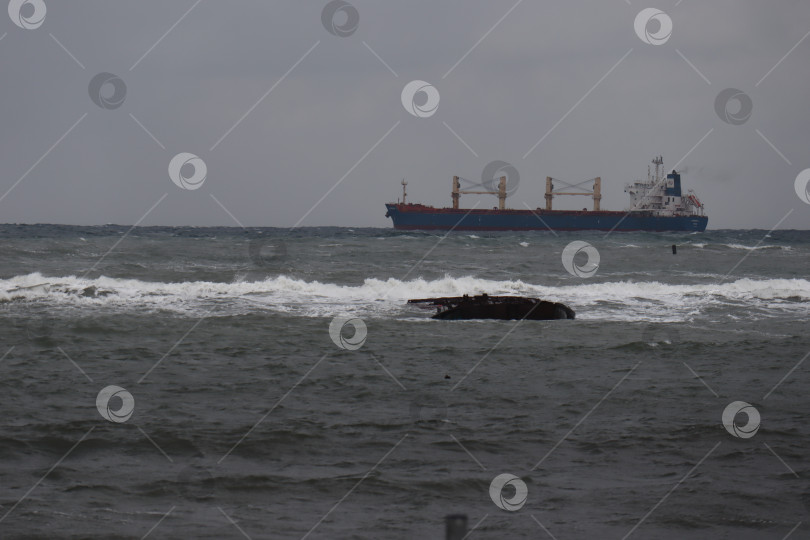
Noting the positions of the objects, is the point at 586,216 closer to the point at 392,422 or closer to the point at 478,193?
the point at 478,193

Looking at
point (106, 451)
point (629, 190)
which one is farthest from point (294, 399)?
point (629, 190)

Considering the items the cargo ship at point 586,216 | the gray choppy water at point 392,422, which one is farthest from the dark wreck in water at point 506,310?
the cargo ship at point 586,216

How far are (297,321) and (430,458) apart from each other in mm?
10340

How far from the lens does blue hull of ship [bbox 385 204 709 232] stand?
88.8m

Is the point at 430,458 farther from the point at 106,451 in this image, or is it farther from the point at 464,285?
the point at 464,285

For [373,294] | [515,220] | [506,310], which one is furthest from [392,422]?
[515,220]

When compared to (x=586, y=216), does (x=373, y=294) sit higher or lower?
lower

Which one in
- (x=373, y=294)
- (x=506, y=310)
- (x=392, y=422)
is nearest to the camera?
(x=392, y=422)

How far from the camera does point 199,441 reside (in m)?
8.69

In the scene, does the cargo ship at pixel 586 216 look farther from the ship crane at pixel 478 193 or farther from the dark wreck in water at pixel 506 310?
the dark wreck in water at pixel 506 310

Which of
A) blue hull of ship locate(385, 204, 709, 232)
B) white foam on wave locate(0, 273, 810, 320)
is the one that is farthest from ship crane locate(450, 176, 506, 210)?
white foam on wave locate(0, 273, 810, 320)

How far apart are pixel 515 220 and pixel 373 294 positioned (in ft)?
217

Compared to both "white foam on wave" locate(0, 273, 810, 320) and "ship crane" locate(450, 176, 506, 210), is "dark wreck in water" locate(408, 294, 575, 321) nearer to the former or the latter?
"white foam on wave" locate(0, 273, 810, 320)

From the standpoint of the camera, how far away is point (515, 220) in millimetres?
89500
